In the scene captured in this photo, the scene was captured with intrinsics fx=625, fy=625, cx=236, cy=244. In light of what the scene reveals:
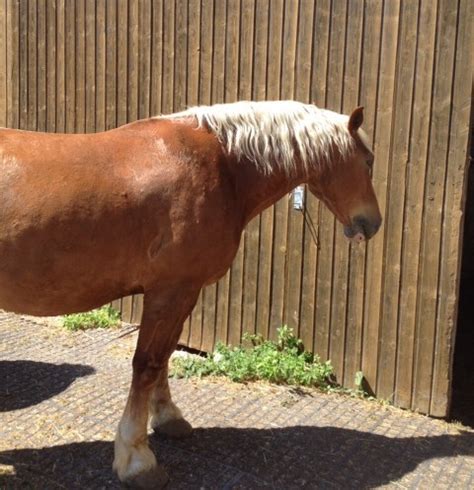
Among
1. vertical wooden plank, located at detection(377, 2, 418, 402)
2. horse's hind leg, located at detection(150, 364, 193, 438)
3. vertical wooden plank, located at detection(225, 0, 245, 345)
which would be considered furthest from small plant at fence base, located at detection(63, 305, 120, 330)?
vertical wooden plank, located at detection(377, 2, 418, 402)

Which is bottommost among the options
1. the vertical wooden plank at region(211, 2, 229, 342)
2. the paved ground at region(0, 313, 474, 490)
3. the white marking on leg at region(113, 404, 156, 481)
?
the paved ground at region(0, 313, 474, 490)

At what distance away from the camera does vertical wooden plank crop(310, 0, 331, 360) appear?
16.0 feet

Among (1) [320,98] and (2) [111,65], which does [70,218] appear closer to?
(1) [320,98]

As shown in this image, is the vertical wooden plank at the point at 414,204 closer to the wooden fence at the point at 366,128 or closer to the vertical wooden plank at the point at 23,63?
the wooden fence at the point at 366,128

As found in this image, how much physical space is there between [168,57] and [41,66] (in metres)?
1.78

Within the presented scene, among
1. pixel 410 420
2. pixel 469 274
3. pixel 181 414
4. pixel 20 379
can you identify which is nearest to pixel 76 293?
pixel 181 414

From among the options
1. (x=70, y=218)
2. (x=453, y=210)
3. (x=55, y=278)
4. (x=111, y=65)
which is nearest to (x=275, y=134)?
(x=70, y=218)

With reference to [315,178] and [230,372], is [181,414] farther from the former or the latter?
[315,178]

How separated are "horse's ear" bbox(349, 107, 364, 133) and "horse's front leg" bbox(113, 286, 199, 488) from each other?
1.28 m

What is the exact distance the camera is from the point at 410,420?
180 inches

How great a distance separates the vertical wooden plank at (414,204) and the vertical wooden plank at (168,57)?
2278mm

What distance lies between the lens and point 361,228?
3.65 meters

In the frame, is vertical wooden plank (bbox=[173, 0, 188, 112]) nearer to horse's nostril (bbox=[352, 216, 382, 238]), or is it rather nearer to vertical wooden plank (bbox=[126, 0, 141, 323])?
vertical wooden plank (bbox=[126, 0, 141, 323])

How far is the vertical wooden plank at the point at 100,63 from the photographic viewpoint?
617 cm
